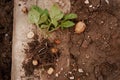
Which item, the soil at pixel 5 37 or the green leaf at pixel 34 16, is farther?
the soil at pixel 5 37

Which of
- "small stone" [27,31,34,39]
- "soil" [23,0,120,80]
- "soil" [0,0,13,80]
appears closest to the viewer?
"soil" [23,0,120,80]

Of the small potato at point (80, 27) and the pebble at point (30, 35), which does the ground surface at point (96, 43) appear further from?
the pebble at point (30, 35)

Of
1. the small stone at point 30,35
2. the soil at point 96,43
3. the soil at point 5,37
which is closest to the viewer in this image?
the soil at point 96,43

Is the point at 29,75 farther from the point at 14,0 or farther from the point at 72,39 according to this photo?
the point at 14,0

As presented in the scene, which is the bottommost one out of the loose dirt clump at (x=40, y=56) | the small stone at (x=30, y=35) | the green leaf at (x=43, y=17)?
the loose dirt clump at (x=40, y=56)

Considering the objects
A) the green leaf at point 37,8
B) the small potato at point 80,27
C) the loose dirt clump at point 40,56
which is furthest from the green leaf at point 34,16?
the small potato at point 80,27

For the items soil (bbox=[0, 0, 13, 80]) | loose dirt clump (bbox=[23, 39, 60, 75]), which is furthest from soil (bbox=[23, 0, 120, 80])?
soil (bbox=[0, 0, 13, 80])

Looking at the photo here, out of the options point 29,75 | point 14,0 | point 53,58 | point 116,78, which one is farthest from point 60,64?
point 14,0

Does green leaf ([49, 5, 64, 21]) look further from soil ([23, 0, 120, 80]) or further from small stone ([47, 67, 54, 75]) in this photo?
small stone ([47, 67, 54, 75])
